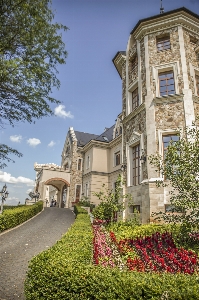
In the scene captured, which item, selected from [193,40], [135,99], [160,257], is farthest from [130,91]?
[160,257]

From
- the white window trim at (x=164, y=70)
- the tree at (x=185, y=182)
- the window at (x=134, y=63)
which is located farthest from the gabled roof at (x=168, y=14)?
the tree at (x=185, y=182)

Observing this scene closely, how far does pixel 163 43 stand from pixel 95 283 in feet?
55.6

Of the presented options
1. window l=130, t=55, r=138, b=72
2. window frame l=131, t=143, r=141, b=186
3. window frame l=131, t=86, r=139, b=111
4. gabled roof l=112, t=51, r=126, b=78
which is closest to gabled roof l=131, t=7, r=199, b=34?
window l=130, t=55, r=138, b=72

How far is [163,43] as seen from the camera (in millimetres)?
15453

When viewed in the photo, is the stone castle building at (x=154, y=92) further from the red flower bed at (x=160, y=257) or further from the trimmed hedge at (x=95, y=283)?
the trimmed hedge at (x=95, y=283)

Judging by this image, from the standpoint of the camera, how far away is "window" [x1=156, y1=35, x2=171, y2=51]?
1523 centimetres

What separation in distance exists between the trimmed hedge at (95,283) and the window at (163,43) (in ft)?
52.1

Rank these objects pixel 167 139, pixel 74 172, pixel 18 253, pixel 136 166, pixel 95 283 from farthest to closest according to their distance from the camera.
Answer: pixel 74 172
pixel 136 166
pixel 167 139
pixel 18 253
pixel 95 283

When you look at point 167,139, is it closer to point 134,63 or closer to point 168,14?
point 134,63

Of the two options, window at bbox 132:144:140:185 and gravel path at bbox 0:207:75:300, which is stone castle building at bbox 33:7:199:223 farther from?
gravel path at bbox 0:207:75:300

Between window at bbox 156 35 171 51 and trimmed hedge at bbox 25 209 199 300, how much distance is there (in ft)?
52.1

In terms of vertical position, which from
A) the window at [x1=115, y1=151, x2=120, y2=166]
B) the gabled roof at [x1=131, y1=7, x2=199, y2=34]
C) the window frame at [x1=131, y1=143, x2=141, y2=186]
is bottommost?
the window frame at [x1=131, y1=143, x2=141, y2=186]

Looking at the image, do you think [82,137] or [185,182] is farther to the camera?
[82,137]

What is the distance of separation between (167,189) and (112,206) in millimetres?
3652
